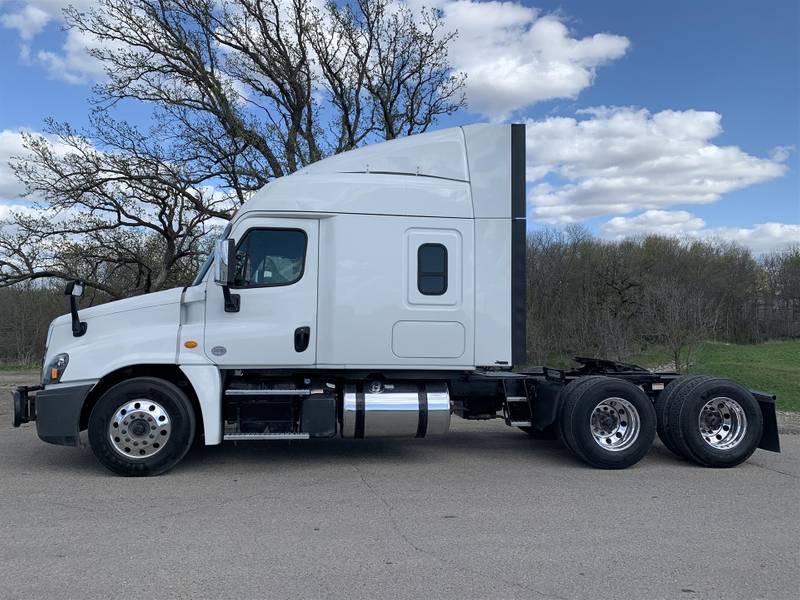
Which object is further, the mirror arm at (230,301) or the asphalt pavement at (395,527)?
the mirror arm at (230,301)

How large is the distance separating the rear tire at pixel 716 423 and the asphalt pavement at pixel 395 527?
0.63 feet

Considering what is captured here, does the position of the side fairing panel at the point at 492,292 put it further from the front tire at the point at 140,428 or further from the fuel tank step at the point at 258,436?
the front tire at the point at 140,428

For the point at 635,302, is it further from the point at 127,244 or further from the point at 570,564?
the point at 570,564

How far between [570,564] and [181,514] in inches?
125

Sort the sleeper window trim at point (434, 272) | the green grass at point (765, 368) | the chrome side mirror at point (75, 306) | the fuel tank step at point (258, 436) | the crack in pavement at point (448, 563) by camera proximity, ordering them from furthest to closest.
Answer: the green grass at point (765, 368)
the sleeper window trim at point (434, 272)
the fuel tank step at point (258, 436)
the chrome side mirror at point (75, 306)
the crack in pavement at point (448, 563)

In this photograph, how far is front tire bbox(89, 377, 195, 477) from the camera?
21.4 feet

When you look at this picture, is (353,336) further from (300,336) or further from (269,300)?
(269,300)

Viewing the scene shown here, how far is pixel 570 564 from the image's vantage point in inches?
171

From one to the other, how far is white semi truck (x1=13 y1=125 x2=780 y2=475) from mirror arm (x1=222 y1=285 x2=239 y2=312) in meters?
0.02

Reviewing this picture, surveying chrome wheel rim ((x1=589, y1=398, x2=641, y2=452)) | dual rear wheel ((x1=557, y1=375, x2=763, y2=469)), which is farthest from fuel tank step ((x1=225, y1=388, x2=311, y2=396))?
chrome wheel rim ((x1=589, y1=398, x2=641, y2=452))

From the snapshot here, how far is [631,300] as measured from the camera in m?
28.1

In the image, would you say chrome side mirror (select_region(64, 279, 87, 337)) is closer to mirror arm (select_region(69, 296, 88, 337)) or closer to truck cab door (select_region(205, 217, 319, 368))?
mirror arm (select_region(69, 296, 88, 337))

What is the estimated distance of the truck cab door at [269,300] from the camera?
686 cm

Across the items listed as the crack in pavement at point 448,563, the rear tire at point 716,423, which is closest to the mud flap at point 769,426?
the rear tire at point 716,423
